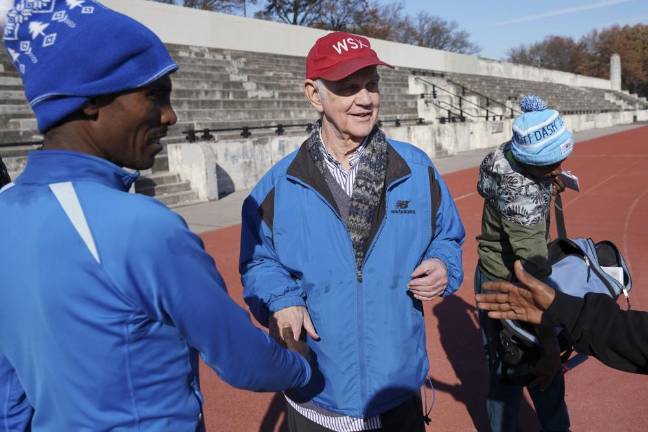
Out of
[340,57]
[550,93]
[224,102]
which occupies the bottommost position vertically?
[340,57]

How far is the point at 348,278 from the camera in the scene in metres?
2.07

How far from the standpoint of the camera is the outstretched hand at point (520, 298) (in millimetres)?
1802

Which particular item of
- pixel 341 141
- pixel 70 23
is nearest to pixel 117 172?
pixel 70 23

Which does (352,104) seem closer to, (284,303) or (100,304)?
(284,303)

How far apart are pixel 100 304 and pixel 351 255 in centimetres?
110

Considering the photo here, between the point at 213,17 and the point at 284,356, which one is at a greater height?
the point at 213,17

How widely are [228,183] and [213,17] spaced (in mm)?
12021

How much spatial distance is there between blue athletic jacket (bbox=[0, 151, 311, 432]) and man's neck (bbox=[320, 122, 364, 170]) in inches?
45.9

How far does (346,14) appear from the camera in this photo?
55.1 meters

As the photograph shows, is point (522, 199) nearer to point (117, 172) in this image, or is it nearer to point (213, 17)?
Result: point (117, 172)

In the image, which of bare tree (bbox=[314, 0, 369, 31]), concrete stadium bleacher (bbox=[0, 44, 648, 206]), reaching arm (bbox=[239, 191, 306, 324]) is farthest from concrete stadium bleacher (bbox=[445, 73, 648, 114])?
reaching arm (bbox=[239, 191, 306, 324])

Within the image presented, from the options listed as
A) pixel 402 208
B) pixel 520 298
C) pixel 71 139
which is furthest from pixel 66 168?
pixel 520 298

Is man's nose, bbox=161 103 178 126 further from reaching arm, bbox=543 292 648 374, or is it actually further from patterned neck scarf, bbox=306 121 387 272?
reaching arm, bbox=543 292 648 374

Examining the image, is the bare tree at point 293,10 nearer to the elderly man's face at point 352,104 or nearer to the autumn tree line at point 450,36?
the autumn tree line at point 450,36
